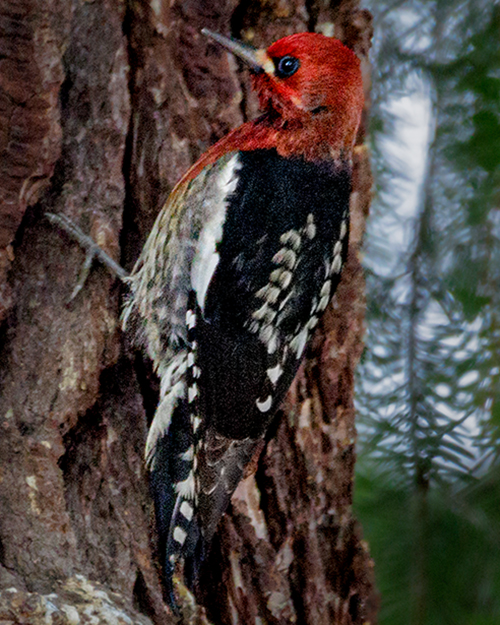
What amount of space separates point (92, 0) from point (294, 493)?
96 cm

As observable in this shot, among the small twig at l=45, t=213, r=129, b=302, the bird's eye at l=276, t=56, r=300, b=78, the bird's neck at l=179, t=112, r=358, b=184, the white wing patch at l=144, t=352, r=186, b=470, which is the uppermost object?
the bird's eye at l=276, t=56, r=300, b=78

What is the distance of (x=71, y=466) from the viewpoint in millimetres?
1036

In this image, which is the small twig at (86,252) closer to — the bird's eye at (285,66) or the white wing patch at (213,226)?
the white wing patch at (213,226)

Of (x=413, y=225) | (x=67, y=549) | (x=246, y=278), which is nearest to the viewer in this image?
(x=67, y=549)

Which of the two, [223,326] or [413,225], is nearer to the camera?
[223,326]

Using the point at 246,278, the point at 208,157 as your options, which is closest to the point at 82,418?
the point at 246,278

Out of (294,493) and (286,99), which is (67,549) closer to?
(294,493)

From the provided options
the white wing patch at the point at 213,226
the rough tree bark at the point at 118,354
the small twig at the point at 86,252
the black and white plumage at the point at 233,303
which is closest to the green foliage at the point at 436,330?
the rough tree bark at the point at 118,354

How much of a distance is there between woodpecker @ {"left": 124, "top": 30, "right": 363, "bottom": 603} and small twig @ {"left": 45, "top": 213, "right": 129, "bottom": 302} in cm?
4

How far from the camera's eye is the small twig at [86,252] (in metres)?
1.03

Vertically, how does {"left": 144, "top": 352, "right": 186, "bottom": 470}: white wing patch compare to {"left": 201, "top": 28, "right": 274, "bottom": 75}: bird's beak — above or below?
below

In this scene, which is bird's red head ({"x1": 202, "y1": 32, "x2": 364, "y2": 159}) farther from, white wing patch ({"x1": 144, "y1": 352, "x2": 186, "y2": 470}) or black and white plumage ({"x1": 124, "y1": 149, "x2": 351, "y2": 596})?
white wing patch ({"x1": 144, "y1": 352, "x2": 186, "y2": 470})

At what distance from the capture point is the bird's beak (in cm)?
106

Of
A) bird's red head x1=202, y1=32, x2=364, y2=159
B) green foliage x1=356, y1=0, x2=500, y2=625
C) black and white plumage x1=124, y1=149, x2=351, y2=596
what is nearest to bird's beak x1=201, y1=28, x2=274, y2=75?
bird's red head x1=202, y1=32, x2=364, y2=159
